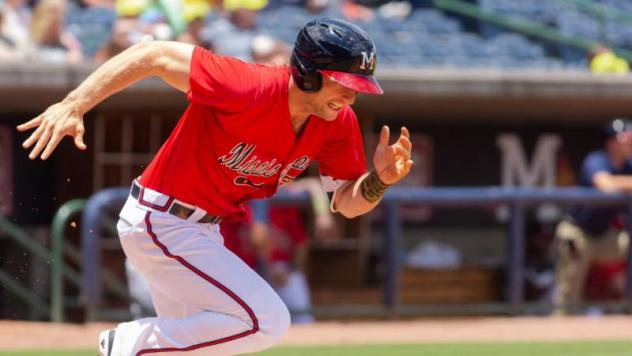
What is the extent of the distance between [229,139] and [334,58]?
49cm

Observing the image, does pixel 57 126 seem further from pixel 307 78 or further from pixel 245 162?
pixel 307 78

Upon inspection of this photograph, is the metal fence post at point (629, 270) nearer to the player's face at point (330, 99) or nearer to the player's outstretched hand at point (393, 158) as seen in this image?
the player's outstretched hand at point (393, 158)

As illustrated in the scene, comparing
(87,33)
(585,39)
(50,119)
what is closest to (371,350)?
(50,119)

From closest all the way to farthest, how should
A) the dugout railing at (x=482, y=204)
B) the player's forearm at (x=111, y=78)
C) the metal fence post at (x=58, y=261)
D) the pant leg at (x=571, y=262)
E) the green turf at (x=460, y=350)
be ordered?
the player's forearm at (x=111, y=78) → the green turf at (x=460, y=350) → the metal fence post at (x=58, y=261) → the dugout railing at (x=482, y=204) → the pant leg at (x=571, y=262)

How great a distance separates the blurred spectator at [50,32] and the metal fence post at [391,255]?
2.81 metres

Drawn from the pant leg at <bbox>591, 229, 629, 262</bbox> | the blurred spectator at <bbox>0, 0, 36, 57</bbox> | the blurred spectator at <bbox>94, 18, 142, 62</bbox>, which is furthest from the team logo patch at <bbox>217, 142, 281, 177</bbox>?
the pant leg at <bbox>591, 229, 629, 262</bbox>

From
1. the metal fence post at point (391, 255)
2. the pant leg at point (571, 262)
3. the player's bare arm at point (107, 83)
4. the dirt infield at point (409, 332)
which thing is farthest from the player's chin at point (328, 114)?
the pant leg at point (571, 262)

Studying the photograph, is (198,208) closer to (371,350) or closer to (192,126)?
(192,126)

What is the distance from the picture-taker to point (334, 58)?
457cm

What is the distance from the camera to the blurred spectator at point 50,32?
Result: 33.2 feet

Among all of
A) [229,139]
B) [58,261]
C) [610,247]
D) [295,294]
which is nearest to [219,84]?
[229,139]

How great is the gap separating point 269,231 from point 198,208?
4.70m

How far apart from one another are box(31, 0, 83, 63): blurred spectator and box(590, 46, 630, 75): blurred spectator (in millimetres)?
4974

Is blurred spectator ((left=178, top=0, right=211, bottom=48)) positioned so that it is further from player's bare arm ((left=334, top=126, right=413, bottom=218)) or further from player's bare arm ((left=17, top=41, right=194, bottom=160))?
player's bare arm ((left=17, top=41, right=194, bottom=160))
